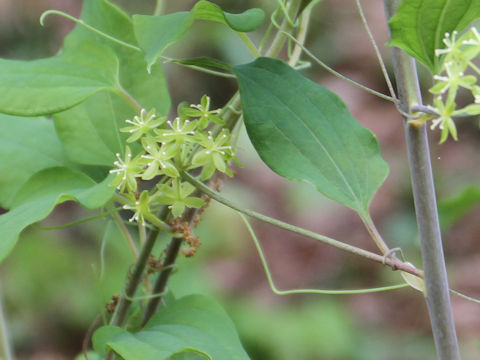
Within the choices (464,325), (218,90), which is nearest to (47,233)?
(218,90)

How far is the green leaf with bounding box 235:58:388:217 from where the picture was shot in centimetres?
47

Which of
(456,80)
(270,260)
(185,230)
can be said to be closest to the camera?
(456,80)

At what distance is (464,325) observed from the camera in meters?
2.04

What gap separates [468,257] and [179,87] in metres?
1.31

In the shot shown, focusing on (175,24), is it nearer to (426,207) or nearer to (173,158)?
(173,158)

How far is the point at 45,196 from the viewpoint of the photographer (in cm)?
52

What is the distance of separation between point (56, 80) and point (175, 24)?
11 centimetres

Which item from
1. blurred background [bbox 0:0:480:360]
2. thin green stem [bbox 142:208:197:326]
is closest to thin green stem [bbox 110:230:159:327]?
thin green stem [bbox 142:208:197:326]

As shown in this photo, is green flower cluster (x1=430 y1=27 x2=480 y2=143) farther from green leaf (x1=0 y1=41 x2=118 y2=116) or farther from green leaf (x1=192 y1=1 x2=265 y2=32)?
green leaf (x1=0 y1=41 x2=118 y2=116)

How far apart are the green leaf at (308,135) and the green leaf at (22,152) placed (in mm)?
217

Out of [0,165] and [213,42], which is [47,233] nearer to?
[213,42]

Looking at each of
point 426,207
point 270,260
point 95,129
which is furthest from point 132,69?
point 270,260

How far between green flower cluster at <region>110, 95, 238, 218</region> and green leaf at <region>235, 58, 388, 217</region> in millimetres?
29

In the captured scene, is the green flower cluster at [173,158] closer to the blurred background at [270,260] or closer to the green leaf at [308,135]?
the green leaf at [308,135]
